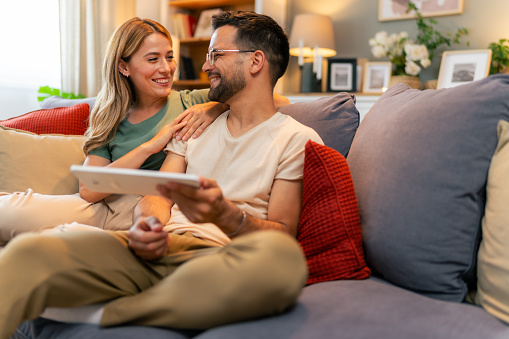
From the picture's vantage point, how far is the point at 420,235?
1.08 m

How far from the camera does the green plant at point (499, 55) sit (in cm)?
322

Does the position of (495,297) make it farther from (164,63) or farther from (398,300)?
(164,63)

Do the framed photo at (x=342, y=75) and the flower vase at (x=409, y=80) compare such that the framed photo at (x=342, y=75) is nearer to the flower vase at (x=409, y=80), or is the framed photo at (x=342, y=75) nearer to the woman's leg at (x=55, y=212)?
the flower vase at (x=409, y=80)

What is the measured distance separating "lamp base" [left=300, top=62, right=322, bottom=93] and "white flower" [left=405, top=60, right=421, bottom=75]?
0.73 meters

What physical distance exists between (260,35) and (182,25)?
3000mm

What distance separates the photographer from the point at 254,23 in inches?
61.0

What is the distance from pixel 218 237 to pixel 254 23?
2.35 ft

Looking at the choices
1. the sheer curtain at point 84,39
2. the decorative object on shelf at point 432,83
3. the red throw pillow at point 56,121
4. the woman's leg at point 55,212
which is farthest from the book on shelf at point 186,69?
the woman's leg at point 55,212

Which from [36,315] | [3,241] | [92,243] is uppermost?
[92,243]

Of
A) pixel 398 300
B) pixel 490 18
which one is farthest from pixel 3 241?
pixel 490 18

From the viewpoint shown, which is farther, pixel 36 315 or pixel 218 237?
pixel 218 237

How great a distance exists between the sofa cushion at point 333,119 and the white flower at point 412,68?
201 cm

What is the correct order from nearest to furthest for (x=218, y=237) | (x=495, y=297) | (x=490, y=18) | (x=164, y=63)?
(x=495, y=297) → (x=218, y=237) → (x=164, y=63) → (x=490, y=18)

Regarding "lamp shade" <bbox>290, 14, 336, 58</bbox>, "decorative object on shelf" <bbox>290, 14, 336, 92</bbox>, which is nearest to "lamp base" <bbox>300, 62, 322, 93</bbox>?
"decorative object on shelf" <bbox>290, 14, 336, 92</bbox>
